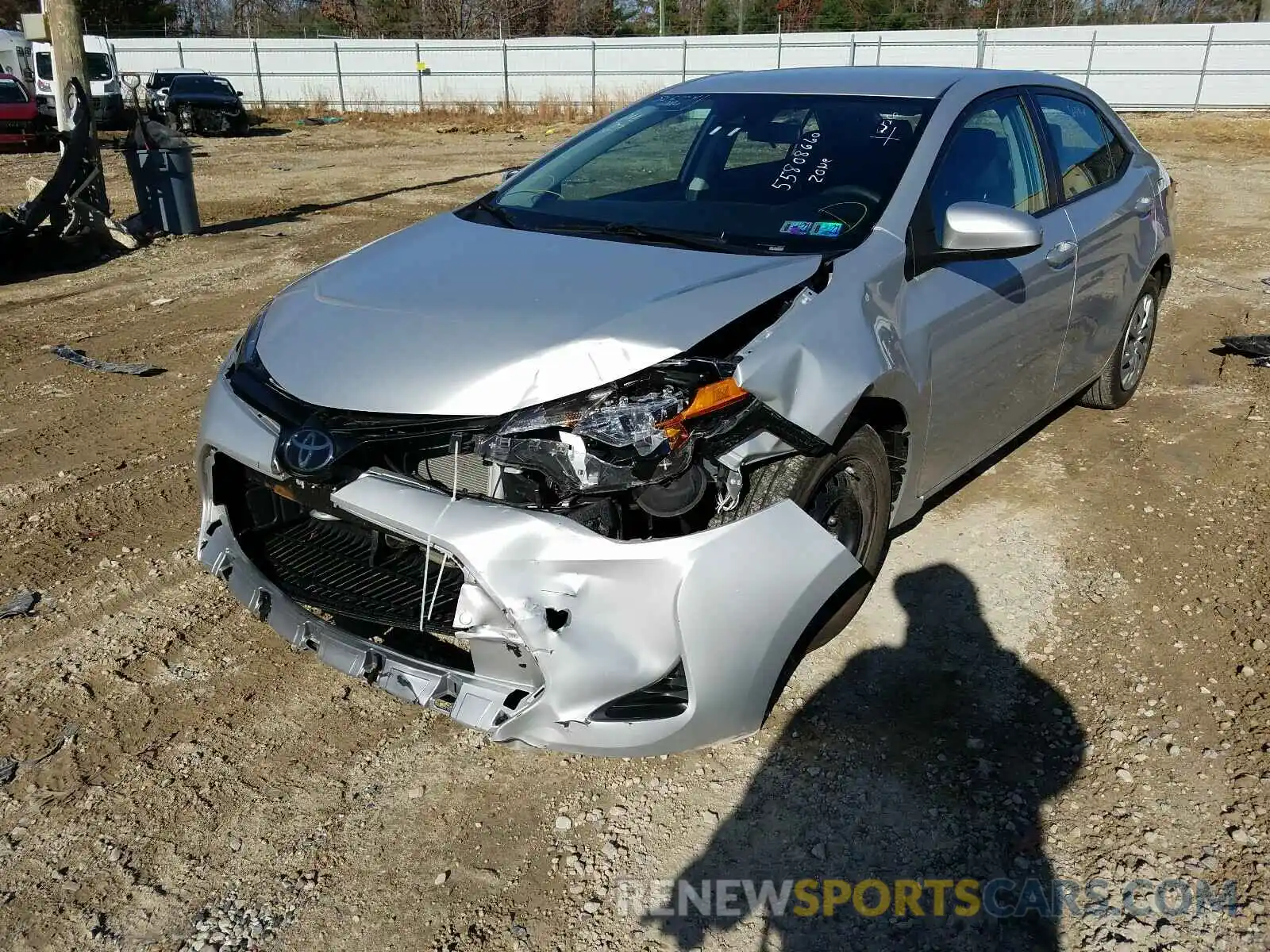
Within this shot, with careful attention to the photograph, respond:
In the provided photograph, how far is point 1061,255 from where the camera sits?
3992 millimetres

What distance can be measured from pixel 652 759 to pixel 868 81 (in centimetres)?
270

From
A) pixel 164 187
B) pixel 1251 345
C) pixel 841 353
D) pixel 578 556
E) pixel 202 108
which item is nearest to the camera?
pixel 578 556

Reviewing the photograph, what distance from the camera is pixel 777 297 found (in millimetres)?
2781

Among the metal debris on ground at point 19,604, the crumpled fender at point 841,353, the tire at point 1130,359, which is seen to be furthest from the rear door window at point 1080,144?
the metal debris on ground at point 19,604

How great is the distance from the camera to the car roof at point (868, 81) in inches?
150

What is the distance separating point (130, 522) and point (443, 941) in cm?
269

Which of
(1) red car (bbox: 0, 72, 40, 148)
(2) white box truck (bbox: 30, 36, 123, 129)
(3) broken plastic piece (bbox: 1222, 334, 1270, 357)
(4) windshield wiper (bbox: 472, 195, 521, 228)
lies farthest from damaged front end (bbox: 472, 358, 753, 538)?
(2) white box truck (bbox: 30, 36, 123, 129)

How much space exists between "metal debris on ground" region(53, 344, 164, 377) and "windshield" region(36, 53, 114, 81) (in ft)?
72.2

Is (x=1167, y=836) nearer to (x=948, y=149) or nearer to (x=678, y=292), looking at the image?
(x=678, y=292)

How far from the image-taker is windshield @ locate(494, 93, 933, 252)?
3316 millimetres

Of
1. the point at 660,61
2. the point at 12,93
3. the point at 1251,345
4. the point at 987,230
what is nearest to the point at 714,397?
the point at 987,230

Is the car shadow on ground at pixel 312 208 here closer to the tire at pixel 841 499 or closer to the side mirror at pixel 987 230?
the side mirror at pixel 987 230

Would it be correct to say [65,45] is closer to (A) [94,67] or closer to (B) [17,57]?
(A) [94,67]

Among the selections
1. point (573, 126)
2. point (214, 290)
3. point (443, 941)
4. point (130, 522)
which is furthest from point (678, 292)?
point (573, 126)
